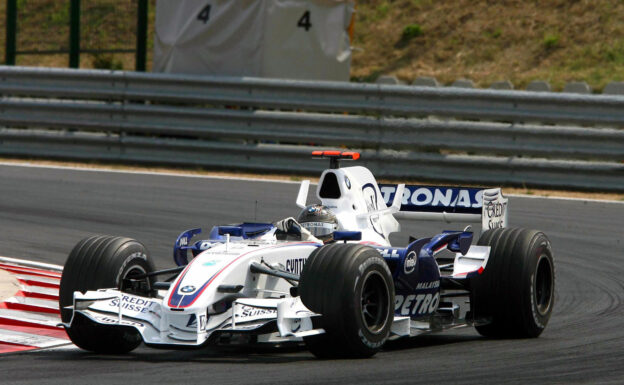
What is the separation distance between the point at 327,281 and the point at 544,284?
240 cm

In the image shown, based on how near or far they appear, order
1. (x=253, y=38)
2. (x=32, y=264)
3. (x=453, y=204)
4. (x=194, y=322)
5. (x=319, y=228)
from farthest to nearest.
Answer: (x=253, y=38) → (x=32, y=264) → (x=453, y=204) → (x=319, y=228) → (x=194, y=322)

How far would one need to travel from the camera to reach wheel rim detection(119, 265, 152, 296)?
24.8 ft

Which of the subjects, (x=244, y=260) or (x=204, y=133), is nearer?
(x=244, y=260)

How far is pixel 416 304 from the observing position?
7902 millimetres

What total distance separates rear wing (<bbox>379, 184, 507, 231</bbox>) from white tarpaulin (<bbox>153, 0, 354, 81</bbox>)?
979 centimetres

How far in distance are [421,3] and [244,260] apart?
80.1 ft

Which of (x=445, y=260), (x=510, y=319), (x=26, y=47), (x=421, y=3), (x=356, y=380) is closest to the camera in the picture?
(x=356, y=380)

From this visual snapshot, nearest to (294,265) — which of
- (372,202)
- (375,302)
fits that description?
(375,302)

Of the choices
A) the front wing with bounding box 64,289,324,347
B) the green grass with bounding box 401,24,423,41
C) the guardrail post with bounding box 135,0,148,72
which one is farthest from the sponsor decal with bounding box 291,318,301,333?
the green grass with bounding box 401,24,423,41

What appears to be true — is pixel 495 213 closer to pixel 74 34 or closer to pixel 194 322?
pixel 194 322

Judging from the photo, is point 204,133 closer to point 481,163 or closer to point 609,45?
point 481,163

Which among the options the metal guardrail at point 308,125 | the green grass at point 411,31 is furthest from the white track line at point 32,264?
the green grass at point 411,31

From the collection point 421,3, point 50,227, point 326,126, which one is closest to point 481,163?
point 326,126

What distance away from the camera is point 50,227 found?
12914 millimetres
